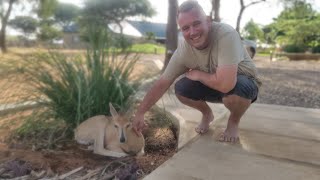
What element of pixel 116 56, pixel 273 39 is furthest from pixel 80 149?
pixel 273 39

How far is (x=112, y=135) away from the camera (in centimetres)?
321

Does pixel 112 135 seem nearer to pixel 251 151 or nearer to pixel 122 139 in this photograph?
pixel 122 139

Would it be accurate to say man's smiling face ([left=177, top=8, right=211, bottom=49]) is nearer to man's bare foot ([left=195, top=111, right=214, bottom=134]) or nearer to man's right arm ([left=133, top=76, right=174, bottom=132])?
man's right arm ([left=133, top=76, right=174, bottom=132])

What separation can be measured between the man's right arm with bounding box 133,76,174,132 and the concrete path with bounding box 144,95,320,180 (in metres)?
0.39

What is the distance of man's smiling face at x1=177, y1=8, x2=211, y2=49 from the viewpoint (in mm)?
2848

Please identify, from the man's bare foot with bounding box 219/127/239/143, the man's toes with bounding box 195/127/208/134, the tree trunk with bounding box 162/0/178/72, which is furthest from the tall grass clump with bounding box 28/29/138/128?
the tree trunk with bounding box 162/0/178/72

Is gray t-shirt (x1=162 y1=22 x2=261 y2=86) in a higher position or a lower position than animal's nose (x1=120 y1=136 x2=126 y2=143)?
higher

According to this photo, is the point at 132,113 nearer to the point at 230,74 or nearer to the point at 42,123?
the point at 42,123

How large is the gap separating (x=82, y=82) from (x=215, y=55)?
3.95 feet

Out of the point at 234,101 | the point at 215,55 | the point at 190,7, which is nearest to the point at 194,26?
the point at 190,7

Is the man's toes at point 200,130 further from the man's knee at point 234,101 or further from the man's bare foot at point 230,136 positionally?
the man's knee at point 234,101

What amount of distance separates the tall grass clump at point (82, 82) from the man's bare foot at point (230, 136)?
3.21 ft

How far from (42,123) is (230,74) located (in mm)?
1799

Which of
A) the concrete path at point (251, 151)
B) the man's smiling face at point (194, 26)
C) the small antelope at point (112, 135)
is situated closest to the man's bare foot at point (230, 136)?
the concrete path at point (251, 151)
